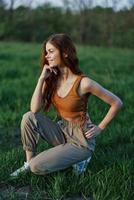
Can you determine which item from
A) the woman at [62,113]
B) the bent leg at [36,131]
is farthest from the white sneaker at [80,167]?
the bent leg at [36,131]

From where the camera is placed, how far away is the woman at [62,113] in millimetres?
4402

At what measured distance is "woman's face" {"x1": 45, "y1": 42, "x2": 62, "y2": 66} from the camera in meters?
4.43

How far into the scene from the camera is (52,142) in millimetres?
4648

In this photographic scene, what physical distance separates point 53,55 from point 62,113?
1.60ft

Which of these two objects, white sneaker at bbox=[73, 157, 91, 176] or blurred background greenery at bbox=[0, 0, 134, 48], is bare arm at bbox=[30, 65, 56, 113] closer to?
white sneaker at bbox=[73, 157, 91, 176]

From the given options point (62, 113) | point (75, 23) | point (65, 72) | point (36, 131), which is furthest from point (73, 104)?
point (75, 23)

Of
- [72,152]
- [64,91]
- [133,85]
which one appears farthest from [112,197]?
[133,85]

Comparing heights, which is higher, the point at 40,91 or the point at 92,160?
the point at 40,91

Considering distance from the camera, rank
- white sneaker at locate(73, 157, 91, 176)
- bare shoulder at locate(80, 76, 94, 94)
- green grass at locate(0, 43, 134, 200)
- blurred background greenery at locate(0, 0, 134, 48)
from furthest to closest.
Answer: blurred background greenery at locate(0, 0, 134, 48)
white sneaker at locate(73, 157, 91, 176)
bare shoulder at locate(80, 76, 94, 94)
green grass at locate(0, 43, 134, 200)

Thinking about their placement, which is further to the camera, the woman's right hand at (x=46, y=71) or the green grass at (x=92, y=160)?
the woman's right hand at (x=46, y=71)

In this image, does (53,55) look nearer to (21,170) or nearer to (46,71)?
(46,71)

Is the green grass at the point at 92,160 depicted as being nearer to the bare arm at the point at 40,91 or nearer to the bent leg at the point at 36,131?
the bent leg at the point at 36,131

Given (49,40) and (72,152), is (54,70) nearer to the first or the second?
(49,40)

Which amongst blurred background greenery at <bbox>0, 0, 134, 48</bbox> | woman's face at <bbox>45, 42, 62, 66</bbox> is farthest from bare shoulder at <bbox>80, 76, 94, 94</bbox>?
blurred background greenery at <bbox>0, 0, 134, 48</bbox>
